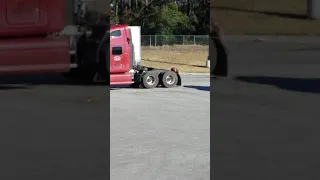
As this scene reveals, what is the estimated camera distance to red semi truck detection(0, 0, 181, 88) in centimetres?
1344

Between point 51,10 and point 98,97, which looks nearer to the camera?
point 98,97

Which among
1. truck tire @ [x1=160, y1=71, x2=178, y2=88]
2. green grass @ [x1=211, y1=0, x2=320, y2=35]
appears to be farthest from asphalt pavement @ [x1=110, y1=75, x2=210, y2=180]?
green grass @ [x1=211, y1=0, x2=320, y2=35]

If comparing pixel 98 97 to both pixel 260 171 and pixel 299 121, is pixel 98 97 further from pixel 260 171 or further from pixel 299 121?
pixel 260 171

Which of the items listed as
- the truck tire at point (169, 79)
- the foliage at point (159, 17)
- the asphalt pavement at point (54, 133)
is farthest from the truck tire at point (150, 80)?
the foliage at point (159, 17)

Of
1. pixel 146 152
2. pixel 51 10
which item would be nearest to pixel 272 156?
pixel 146 152

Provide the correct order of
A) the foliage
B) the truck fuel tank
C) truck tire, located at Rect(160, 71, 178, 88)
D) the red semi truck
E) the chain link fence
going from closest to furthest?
1. the red semi truck
2. the truck fuel tank
3. truck tire, located at Rect(160, 71, 178, 88)
4. the chain link fence
5. the foliage

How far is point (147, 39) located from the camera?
39719 millimetres

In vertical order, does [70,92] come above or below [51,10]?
below

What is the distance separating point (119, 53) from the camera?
15508 millimetres

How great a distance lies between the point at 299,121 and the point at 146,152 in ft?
10.1

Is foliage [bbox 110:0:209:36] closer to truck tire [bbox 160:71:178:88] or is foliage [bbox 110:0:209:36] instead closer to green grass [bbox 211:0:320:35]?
green grass [bbox 211:0:320:35]

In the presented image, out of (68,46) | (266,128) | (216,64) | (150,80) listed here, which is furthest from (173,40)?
(266,128)

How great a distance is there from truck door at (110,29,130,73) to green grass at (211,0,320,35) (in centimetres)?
2847

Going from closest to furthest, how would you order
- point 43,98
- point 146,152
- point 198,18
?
point 146,152 < point 43,98 < point 198,18
